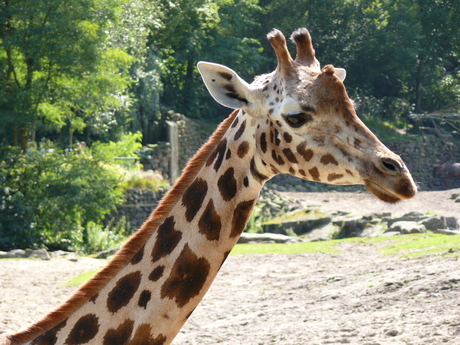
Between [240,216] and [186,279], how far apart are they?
0.36 m

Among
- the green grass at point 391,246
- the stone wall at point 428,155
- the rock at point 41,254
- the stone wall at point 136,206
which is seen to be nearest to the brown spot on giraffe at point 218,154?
the green grass at point 391,246

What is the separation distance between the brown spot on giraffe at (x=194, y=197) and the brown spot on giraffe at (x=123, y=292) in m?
0.35

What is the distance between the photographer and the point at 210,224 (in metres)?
2.95

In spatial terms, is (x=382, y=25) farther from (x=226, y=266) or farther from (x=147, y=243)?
(x=147, y=243)

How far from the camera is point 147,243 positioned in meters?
3.04

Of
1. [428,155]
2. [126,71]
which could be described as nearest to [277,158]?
[126,71]

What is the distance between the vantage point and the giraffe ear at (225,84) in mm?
2914

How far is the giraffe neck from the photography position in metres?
2.87

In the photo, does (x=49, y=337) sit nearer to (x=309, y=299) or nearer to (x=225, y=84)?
(x=225, y=84)

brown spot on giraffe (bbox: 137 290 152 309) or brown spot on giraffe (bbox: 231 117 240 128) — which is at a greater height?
brown spot on giraffe (bbox: 231 117 240 128)

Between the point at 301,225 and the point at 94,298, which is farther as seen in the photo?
the point at 301,225

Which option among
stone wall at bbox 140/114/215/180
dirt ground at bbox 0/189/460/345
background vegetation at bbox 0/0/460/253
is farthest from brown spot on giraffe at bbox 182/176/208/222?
stone wall at bbox 140/114/215/180

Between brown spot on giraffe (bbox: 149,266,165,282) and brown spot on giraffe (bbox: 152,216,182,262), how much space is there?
5cm

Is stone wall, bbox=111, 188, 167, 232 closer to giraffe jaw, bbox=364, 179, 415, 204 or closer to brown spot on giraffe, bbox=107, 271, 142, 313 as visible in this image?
brown spot on giraffe, bbox=107, 271, 142, 313
